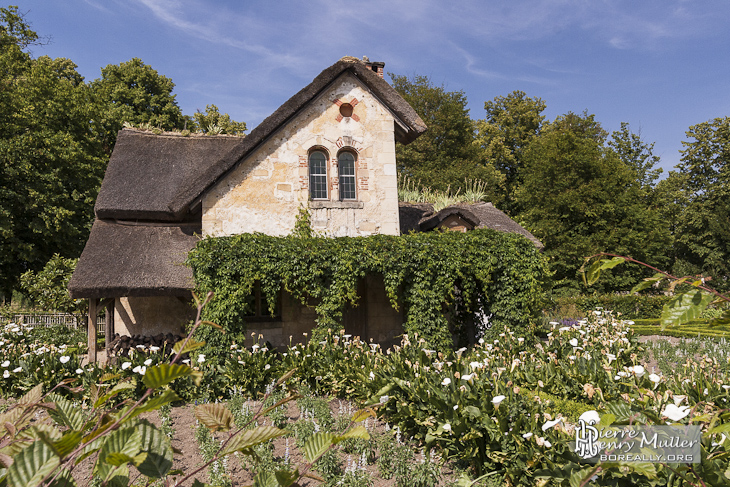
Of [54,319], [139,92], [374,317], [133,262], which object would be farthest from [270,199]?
[139,92]

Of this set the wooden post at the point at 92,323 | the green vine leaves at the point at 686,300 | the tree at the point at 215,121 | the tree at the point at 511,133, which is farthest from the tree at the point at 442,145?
the green vine leaves at the point at 686,300

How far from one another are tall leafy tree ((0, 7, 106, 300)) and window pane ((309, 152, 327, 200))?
1508 cm

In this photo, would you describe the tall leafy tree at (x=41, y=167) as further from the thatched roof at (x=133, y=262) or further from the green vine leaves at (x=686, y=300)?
the green vine leaves at (x=686, y=300)

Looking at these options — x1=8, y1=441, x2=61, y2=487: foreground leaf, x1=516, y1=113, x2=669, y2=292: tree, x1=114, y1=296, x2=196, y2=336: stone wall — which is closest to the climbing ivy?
x1=114, y1=296, x2=196, y2=336: stone wall

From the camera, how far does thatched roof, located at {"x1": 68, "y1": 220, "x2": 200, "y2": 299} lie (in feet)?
36.3

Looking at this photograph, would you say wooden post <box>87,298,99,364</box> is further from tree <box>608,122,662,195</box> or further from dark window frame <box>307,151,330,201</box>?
tree <box>608,122,662,195</box>

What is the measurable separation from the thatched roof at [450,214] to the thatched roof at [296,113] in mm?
2827

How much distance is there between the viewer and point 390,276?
36.4 ft

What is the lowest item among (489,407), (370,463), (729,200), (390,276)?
(370,463)

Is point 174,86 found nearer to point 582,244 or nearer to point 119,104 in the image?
point 119,104

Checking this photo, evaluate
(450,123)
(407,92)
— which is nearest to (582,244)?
(450,123)

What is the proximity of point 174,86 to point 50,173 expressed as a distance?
12.5m

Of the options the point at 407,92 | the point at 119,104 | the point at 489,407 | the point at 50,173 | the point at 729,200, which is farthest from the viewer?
the point at 407,92

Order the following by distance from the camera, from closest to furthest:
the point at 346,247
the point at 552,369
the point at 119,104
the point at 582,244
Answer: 1. the point at 552,369
2. the point at 346,247
3. the point at 582,244
4. the point at 119,104
